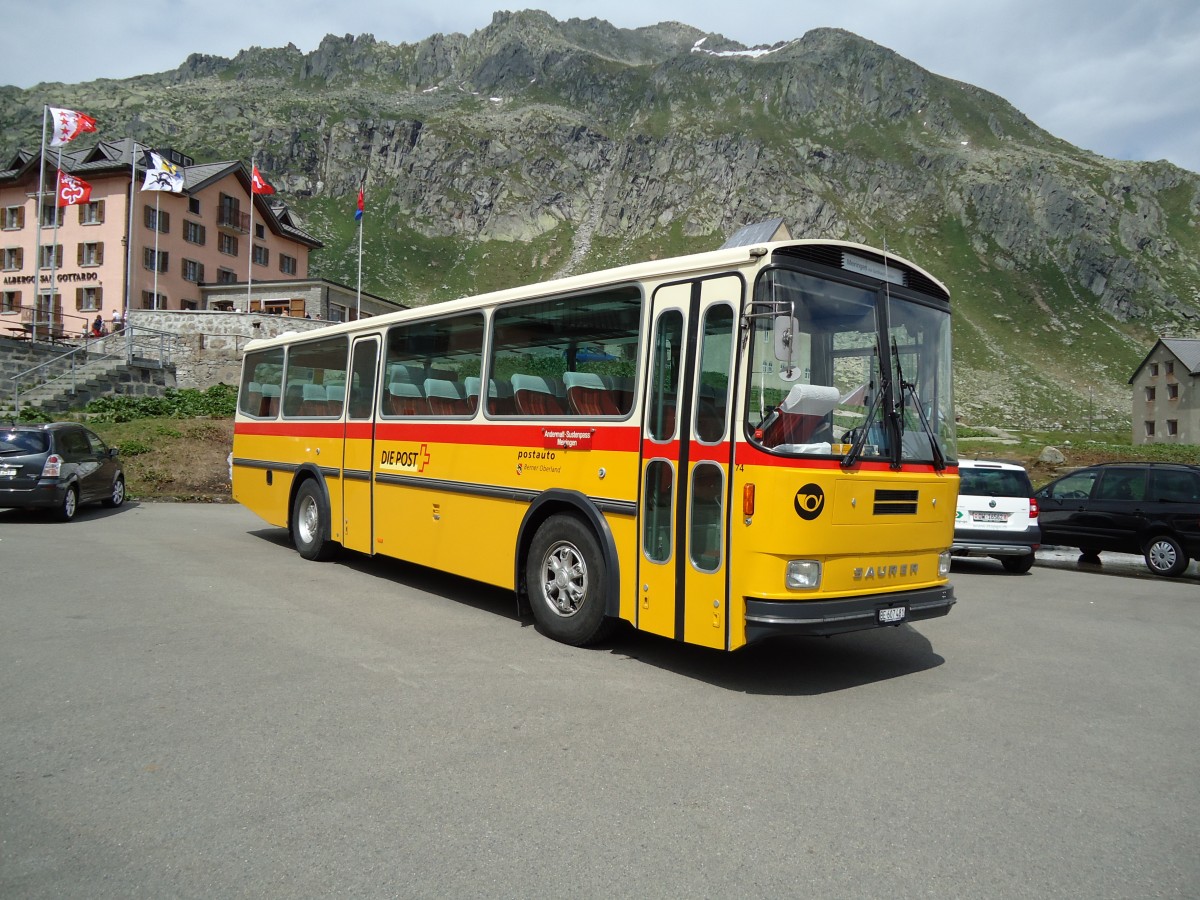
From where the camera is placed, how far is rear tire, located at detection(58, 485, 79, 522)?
1521 cm

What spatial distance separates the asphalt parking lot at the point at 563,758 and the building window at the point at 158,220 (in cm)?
5371

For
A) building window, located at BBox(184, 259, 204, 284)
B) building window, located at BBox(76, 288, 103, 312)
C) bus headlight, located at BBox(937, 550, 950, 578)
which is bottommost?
bus headlight, located at BBox(937, 550, 950, 578)

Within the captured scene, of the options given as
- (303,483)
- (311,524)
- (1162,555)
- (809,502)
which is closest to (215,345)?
(303,483)

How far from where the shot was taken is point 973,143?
174375 mm

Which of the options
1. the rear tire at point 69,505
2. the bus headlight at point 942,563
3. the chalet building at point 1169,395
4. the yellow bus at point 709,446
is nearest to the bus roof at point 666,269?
the yellow bus at point 709,446

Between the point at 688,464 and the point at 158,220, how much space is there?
56981mm

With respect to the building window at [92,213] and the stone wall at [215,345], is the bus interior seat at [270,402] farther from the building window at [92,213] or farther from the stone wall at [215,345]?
the building window at [92,213]

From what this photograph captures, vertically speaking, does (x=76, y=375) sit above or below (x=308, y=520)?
above

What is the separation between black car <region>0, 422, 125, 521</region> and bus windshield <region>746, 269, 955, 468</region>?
43.9 ft

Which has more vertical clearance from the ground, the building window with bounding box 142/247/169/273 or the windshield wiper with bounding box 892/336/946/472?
the building window with bounding box 142/247/169/273

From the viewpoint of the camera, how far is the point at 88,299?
182ft

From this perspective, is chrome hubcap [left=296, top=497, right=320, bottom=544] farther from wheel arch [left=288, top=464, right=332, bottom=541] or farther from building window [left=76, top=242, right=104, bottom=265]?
building window [left=76, top=242, right=104, bottom=265]

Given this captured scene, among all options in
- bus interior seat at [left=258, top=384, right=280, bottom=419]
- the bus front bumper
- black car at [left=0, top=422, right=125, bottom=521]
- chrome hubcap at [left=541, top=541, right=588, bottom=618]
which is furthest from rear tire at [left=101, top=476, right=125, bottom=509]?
the bus front bumper

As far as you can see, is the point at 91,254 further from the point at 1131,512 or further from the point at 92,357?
the point at 1131,512
